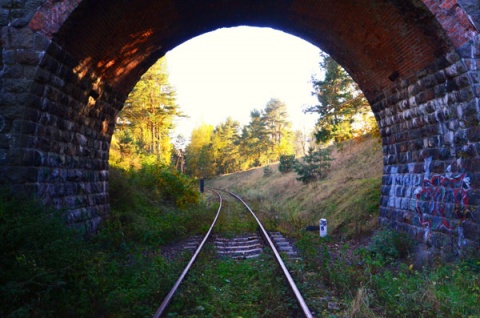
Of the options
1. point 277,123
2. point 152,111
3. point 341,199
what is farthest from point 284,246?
point 277,123

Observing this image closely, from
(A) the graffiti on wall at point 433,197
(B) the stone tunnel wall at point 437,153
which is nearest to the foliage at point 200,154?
(B) the stone tunnel wall at point 437,153

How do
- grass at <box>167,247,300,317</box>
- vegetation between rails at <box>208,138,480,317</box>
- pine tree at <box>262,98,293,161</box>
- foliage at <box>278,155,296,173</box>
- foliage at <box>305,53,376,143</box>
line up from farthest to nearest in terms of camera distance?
pine tree at <box>262,98,293,161</box>
foliage at <box>278,155,296,173</box>
foliage at <box>305,53,376,143</box>
grass at <box>167,247,300,317</box>
vegetation between rails at <box>208,138,480,317</box>

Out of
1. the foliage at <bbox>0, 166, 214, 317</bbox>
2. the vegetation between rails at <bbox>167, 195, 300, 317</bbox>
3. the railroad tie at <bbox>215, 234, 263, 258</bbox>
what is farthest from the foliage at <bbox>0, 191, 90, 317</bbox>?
the railroad tie at <bbox>215, 234, 263, 258</bbox>

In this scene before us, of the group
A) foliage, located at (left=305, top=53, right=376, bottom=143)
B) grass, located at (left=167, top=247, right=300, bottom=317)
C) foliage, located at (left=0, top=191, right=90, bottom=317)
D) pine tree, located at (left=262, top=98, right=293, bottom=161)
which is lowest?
grass, located at (left=167, top=247, right=300, bottom=317)

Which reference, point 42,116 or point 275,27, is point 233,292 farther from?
point 275,27

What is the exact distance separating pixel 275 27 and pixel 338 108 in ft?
22.5

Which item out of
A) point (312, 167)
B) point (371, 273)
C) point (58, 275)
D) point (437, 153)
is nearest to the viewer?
point (58, 275)

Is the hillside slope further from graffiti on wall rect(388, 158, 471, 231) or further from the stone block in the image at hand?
the stone block

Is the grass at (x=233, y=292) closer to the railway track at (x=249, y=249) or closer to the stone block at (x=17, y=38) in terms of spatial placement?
the railway track at (x=249, y=249)

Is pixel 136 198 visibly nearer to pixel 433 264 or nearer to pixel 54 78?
pixel 54 78

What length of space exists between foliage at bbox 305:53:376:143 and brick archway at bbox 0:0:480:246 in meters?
7.04

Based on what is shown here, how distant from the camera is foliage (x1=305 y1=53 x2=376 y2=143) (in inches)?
727

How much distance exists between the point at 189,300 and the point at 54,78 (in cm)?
521

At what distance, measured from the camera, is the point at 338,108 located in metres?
17.2
